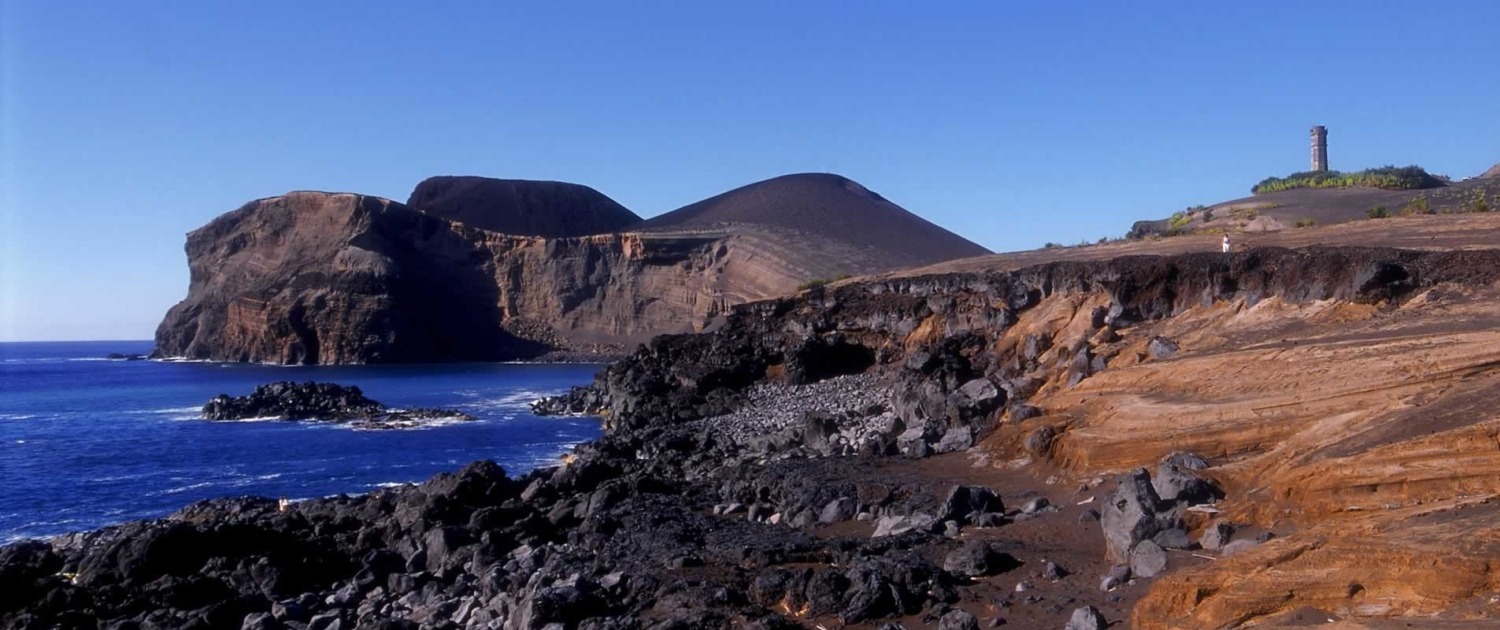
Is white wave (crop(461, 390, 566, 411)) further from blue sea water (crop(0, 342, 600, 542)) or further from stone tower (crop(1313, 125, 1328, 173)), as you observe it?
stone tower (crop(1313, 125, 1328, 173))

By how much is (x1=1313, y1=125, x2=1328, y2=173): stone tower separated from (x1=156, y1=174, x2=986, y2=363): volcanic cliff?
103 ft

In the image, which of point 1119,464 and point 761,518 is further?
point 761,518

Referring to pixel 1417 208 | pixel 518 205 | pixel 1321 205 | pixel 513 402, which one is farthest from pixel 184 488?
pixel 518 205

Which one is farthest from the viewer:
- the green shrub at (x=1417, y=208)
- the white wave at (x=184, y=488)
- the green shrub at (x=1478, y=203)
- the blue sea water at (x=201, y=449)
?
the green shrub at (x=1417, y=208)

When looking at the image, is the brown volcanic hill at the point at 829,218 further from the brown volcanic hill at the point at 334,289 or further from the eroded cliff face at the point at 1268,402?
the eroded cliff face at the point at 1268,402

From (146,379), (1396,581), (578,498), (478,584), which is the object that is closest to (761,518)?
(578,498)

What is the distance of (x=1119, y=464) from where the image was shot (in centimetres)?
1538

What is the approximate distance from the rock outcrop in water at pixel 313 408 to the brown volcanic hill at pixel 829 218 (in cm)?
4220

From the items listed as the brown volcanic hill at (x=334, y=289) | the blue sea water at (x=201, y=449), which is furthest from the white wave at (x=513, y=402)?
the brown volcanic hill at (x=334, y=289)

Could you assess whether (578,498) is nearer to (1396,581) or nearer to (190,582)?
(190,582)

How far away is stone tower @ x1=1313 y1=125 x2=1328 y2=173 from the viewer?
5203cm

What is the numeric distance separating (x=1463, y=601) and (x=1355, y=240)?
18451mm

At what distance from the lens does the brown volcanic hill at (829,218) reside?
87375 mm

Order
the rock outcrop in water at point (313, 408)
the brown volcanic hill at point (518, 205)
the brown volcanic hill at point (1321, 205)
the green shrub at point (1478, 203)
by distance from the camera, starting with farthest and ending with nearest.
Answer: the brown volcanic hill at point (518, 205) < the rock outcrop in water at point (313, 408) < the brown volcanic hill at point (1321, 205) < the green shrub at point (1478, 203)
